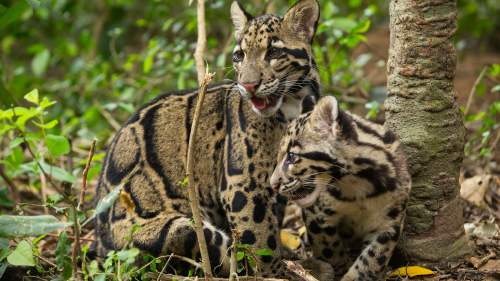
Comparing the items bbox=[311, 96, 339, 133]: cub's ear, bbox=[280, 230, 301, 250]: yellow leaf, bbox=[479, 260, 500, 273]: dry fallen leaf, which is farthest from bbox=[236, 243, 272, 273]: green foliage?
bbox=[479, 260, 500, 273]: dry fallen leaf

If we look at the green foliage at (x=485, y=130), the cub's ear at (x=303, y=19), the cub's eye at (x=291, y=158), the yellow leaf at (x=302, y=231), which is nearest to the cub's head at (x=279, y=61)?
the cub's ear at (x=303, y=19)

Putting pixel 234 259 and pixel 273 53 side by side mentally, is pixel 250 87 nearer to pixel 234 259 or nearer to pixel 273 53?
pixel 273 53

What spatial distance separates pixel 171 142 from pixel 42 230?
197cm

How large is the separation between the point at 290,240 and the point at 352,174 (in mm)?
1758

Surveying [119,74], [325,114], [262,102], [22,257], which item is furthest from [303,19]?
[119,74]

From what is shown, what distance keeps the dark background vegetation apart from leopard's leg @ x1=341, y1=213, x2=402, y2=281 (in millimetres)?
2124

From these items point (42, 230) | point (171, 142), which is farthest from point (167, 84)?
point (42, 230)

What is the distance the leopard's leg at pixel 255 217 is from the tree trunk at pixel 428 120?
1091 mm

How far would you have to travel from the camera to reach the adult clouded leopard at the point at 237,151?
239 inches

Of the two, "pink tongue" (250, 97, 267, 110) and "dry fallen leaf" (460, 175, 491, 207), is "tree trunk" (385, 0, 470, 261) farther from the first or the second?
"dry fallen leaf" (460, 175, 491, 207)

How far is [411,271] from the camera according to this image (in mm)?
5883

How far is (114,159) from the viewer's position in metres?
6.41

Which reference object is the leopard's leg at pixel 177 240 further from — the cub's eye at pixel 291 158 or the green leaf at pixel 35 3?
the green leaf at pixel 35 3

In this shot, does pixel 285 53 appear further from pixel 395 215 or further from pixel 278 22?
pixel 395 215
